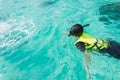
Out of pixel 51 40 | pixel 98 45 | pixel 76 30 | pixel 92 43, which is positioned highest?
pixel 76 30

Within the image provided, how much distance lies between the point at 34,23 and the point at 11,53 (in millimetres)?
2598

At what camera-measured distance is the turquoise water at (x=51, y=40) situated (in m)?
7.95

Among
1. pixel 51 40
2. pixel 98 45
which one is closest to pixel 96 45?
pixel 98 45

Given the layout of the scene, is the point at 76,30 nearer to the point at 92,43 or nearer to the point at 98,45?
the point at 92,43

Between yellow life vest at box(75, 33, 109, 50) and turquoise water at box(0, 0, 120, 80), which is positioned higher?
yellow life vest at box(75, 33, 109, 50)

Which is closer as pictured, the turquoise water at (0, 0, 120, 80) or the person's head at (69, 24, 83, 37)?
the person's head at (69, 24, 83, 37)

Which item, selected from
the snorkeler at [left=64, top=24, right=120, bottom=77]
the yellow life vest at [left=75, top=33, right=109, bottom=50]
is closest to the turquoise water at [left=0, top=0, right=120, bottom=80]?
the snorkeler at [left=64, top=24, right=120, bottom=77]

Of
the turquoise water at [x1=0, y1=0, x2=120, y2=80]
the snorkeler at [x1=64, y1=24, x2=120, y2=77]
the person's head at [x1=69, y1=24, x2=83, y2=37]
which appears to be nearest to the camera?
the person's head at [x1=69, y1=24, x2=83, y2=37]

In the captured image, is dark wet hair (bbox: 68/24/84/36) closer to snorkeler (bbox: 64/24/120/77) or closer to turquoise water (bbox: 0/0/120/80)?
snorkeler (bbox: 64/24/120/77)

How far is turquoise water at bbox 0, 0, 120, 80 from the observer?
26.1ft

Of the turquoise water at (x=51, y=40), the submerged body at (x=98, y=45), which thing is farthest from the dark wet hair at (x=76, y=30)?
the turquoise water at (x=51, y=40)

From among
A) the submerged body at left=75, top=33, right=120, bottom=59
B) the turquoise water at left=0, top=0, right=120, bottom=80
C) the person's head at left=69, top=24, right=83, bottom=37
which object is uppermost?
the person's head at left=69, top=24, right=83, bottom=37

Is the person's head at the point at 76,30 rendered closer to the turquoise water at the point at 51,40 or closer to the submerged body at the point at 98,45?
the submerged body at the point at 98,45

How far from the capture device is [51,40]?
10234 mm
